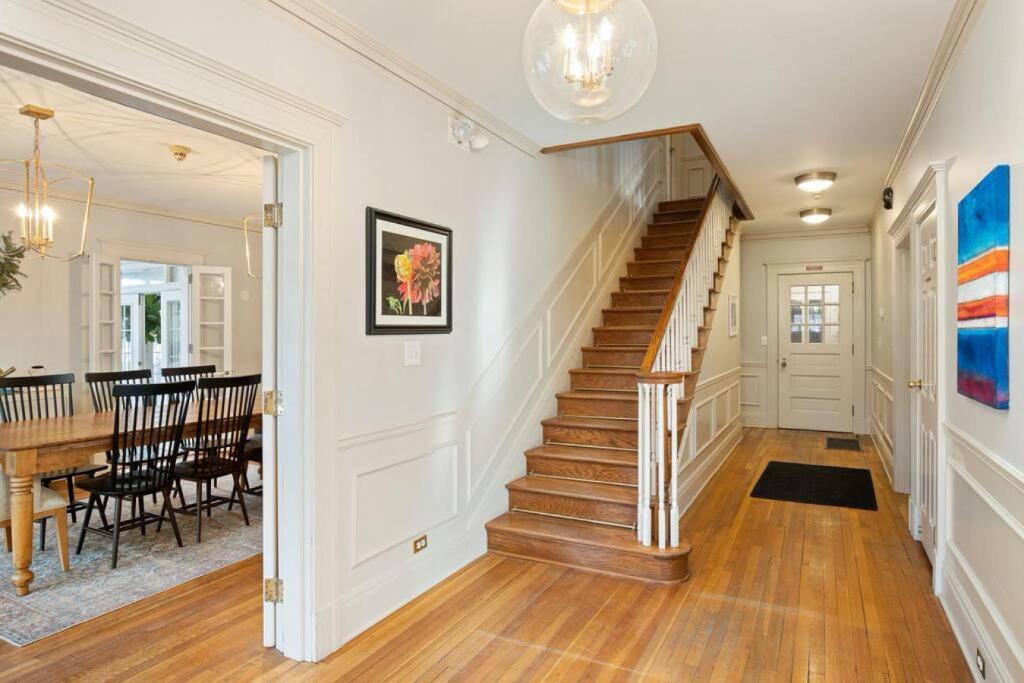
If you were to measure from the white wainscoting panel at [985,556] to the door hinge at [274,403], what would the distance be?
254cm

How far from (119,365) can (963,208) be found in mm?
6607

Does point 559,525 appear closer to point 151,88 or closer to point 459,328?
point 459,328

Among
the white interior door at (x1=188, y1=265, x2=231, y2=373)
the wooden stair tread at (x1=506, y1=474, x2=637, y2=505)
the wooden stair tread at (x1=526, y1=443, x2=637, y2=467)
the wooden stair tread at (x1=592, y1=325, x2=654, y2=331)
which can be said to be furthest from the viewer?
the white interior door at (x1=188, y1=265, x2=231, y2=373)

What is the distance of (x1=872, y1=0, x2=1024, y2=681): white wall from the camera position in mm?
1835

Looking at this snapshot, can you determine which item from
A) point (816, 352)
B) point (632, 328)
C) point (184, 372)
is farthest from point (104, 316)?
point (816, 352)

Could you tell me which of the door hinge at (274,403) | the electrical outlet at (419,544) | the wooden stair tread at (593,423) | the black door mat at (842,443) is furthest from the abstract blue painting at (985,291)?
the black door mat at (842,443)

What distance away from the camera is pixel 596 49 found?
1555 millimetres

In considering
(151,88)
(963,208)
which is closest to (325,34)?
(151,88)

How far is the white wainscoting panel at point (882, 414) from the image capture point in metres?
5.43

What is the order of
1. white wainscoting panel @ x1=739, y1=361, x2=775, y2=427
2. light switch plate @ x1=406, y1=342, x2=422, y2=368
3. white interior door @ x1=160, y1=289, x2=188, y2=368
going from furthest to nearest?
white wainscoting panel @ x1=739, y1=361, x2=775, y2=427, white interior door @ x1=160, y1=289, x2=188, y2=368, light switch plate @ x1=406, y1=342, x2=422, y2=368

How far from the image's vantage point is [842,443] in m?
7.01

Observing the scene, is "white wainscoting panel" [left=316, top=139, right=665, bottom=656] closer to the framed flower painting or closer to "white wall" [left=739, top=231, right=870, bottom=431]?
the framed flower painting

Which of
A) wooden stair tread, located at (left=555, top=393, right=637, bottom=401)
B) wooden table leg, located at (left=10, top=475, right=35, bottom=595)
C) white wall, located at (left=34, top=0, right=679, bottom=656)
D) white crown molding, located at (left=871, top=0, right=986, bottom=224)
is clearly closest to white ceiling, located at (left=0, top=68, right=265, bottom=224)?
white wall, located at (left=34, top=0, right=679, bottom=656)

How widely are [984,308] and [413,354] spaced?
91.6 inches
